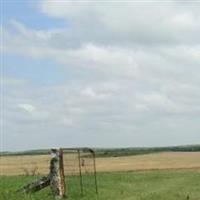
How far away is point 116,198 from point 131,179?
34.0ft

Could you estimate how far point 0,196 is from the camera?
27.1 meters

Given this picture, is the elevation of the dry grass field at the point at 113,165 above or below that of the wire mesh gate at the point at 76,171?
above

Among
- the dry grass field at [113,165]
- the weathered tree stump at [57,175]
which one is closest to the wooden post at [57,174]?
the weathered tree stump at [57,175]

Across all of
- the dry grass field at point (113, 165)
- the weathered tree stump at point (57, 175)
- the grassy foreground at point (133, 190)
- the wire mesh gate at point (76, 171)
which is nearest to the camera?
the grassy foreground at point (133, 190)

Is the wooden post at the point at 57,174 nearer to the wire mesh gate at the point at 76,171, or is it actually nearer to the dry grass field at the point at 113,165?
the wire mesh gate at the point at 76,171

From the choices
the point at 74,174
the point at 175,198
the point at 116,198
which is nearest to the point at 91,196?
the point at 116,198

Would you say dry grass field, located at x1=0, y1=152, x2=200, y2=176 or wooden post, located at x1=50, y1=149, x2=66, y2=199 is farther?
dry grass field, located at x1=0, y1=152, x2=200, y2=176

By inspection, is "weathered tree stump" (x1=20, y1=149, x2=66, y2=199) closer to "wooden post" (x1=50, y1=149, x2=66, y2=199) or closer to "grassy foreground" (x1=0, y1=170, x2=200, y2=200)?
"wooden post" (x1=50, y1=149, x2=66, y2=199)

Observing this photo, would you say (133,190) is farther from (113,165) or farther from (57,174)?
(113,165)

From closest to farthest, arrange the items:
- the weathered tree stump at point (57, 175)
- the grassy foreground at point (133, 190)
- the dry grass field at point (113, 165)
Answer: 1. the grassy foreground at point (133, 190)
2. the weathered tree stump at point (57, 175)
3. the dry grass field at point (113, 165)

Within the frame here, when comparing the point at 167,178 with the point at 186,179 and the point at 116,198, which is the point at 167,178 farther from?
the point at 116,198

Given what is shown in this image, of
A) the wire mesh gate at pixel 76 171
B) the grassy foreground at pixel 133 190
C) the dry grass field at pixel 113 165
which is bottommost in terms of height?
the grassy foreground at pixel 133 190

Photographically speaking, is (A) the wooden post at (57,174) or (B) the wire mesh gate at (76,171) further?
(B) the wire mesh gate at (76,171)

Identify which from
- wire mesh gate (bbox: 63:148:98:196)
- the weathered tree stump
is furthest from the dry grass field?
the weathered tree stump
